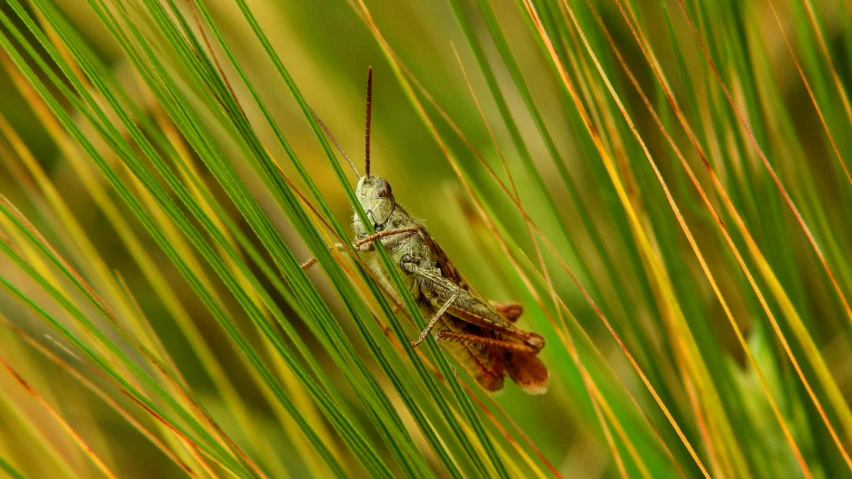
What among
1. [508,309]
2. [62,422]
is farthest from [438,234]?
[62,422]

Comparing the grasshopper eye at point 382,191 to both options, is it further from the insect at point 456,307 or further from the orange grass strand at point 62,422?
the orange grass strand at point 62,422

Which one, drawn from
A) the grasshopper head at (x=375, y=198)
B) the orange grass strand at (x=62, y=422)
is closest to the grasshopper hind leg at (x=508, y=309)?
the grasshopper head at (x=375, y=198)

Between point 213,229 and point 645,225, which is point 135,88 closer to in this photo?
point 213,229

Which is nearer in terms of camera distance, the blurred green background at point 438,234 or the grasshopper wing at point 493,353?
the blurred green background at point 438,234

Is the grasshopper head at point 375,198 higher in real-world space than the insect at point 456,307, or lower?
higher

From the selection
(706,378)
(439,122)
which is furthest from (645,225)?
(439,122)

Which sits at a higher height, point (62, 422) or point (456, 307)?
point (62, 422)

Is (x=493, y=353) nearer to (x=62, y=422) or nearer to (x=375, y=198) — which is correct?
(x=375, y=198)
